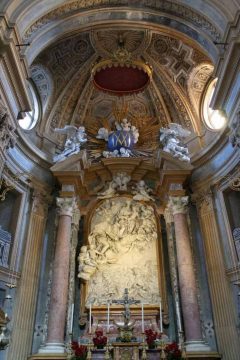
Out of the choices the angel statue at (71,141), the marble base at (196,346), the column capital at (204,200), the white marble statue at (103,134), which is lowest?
the marble base at (196,346)

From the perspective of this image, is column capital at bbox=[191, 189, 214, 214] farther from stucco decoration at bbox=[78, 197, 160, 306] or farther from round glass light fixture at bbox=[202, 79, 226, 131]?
round glass light fixture at bbox=[202, 79, 226, 131]

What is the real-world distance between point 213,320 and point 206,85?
760cm

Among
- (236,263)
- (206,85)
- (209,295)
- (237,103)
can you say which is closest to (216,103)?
(237,103)

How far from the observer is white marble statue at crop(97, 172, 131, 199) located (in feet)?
38.7

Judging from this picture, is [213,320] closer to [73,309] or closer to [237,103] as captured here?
[73,309]

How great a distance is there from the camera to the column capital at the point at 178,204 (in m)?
10.8

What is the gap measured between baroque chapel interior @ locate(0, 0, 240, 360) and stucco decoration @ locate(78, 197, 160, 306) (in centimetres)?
4

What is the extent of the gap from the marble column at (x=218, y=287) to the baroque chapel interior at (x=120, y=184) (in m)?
0.04

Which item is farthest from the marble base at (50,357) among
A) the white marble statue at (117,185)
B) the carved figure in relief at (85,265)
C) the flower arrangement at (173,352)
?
the white marble statue at (117,185)

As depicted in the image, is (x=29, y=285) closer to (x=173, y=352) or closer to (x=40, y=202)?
(x=40, y=202)

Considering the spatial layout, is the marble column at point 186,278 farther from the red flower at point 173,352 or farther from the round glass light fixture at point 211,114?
the round glass light fixture at point 211,114

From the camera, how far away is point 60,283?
9.56m

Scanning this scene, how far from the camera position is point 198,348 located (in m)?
8.57

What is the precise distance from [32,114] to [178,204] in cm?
584
